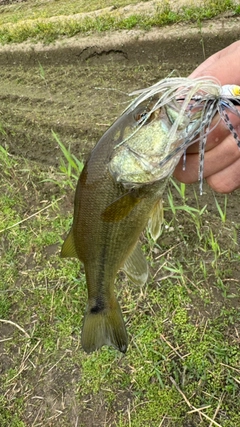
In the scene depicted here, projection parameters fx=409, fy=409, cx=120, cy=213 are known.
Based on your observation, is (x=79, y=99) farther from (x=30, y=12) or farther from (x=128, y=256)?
(x=30, y=12)

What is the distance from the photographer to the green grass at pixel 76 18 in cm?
362

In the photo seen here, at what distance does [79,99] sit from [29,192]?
1.21 m

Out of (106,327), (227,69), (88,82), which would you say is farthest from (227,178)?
(88,82)

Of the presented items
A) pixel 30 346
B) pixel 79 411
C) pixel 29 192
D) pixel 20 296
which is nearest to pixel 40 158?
pixel 29 192

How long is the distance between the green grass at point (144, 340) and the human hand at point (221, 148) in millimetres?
602

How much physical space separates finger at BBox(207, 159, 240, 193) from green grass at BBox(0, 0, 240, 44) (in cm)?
241

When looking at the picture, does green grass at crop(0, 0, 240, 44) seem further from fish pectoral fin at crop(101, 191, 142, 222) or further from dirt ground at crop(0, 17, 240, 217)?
fish pectoral fin at crop(101, 191, 142, 222)

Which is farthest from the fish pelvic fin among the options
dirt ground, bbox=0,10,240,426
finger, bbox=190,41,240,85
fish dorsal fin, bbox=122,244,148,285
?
dirt ground, bbox=0,10,240,426

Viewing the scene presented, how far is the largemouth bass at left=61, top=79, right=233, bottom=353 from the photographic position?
1200 mm

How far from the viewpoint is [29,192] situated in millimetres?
3193

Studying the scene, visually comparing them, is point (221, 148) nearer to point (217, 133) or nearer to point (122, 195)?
point (217, 133)

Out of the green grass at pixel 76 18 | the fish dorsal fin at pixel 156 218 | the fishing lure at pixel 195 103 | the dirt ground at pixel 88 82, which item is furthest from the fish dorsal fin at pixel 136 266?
the green grass at pixel 76 18

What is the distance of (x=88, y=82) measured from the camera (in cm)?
410

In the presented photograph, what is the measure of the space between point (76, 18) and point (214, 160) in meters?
4.06
